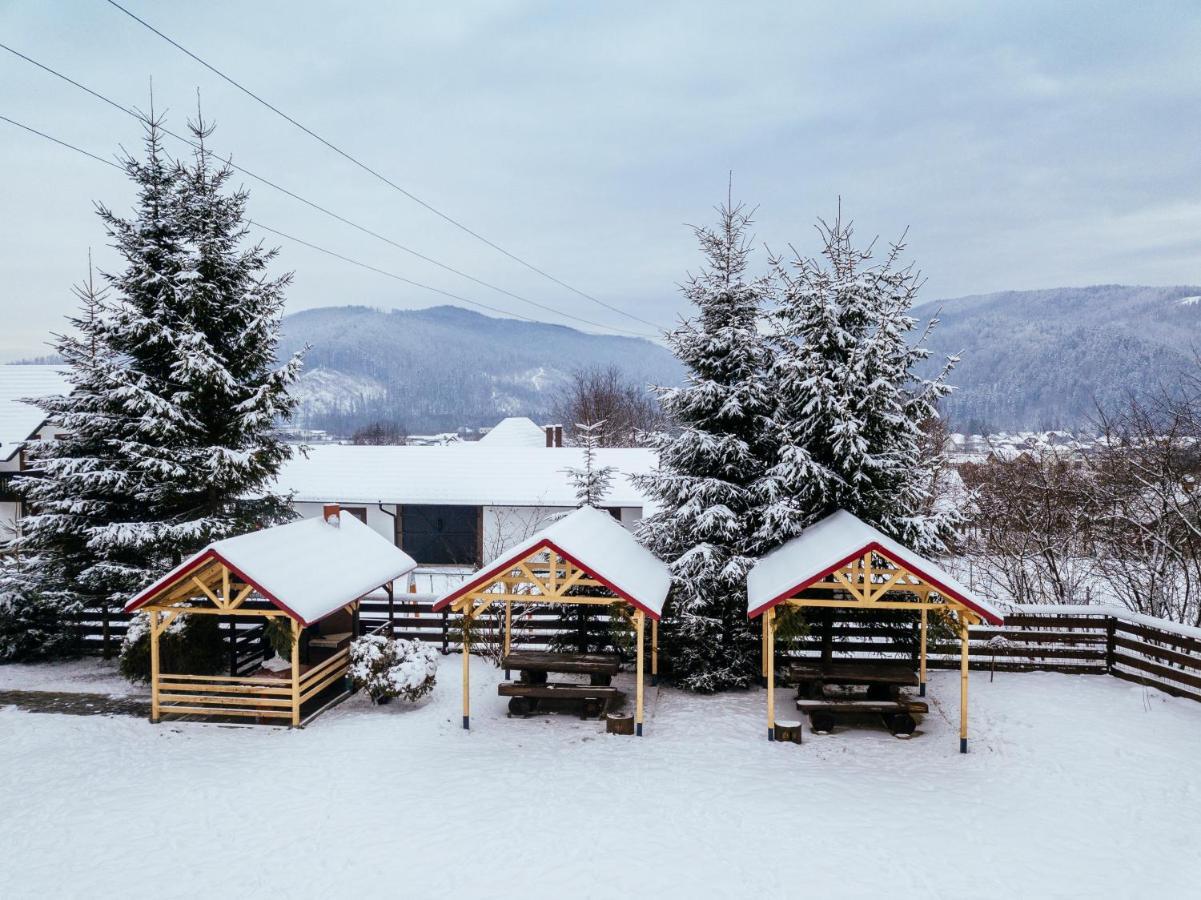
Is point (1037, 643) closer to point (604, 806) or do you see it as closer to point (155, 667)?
point (604, 806)

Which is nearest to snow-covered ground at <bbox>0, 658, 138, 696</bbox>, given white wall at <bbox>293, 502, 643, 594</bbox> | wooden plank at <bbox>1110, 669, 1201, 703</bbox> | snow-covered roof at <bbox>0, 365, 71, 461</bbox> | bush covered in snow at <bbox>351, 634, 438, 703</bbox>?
bush covered in snow at <bbox>351, 634, 438, 703</bbox>

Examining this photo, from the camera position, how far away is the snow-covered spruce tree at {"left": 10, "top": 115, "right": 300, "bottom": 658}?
15.6 m

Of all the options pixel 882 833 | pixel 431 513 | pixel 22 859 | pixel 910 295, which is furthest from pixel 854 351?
pixel 431 513

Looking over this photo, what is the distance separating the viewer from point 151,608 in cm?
1236

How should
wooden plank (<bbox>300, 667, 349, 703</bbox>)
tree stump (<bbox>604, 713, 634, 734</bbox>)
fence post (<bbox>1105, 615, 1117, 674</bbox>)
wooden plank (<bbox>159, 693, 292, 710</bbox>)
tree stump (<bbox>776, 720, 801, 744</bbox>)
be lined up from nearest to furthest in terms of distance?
tree stump (<bbox>776, 720, 801, 744</bbox>) < tree stump (<bbox>604, 713, 634, 734</bbox>) < wooden plank (<bbox>159, 693, 292, 710</bbox>) < wooden plank (<bbox>300, 667, 349, 703</bbox>) < fence post (<bbox>1105, 615, 1117, 674</bbox>)

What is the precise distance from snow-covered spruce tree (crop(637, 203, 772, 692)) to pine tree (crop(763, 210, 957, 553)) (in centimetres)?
58

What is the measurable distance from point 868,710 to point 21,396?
103 feet

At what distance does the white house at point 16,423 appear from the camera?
25.3 m

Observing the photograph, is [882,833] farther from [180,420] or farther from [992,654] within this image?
[180,420]

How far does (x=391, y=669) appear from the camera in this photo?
1321 centimetres

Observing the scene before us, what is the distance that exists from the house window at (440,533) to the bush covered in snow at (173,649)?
14667mm

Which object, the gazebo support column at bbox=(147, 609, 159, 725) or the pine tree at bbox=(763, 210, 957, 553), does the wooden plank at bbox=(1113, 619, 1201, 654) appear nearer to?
the pine tree at bbox=(763, 210, 957, 553)

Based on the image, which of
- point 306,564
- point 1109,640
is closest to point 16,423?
point 306,564

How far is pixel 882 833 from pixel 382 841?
19.4 ft
